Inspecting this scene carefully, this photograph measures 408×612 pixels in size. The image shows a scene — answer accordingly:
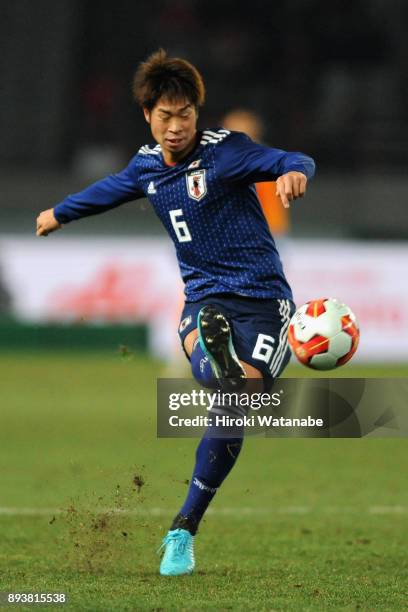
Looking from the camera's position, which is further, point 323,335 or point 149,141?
point 149,141

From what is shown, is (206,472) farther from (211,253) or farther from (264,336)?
(211,253)

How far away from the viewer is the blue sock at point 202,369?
485 cm

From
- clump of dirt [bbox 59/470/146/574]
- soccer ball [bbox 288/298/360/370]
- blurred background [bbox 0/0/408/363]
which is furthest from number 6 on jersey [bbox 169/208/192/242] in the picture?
blurred background [bbox 0/0/408/363]

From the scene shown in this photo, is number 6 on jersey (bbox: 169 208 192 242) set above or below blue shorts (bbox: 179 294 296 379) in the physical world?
above

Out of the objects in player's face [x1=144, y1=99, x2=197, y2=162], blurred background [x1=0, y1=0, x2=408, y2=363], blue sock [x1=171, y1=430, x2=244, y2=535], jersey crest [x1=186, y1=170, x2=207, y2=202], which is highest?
blurred background [x1=0, y1=0, x2=408, y2=363]

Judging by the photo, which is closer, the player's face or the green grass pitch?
the green grass pitch

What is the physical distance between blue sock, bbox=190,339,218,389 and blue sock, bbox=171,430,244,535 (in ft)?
0.72

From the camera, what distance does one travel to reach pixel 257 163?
4.78 meters

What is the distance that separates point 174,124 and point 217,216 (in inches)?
15.9

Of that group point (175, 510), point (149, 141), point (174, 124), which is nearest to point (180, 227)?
point (174, 124)

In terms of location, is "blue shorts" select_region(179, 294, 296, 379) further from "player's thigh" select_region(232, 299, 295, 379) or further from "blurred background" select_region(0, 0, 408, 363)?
"blurred background" select_region(0, 0, 408, 363)

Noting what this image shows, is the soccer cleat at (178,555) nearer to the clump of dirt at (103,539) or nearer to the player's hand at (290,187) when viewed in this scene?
the clump of dirt at (103,539)

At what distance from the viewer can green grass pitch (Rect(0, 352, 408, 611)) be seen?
14.8ft

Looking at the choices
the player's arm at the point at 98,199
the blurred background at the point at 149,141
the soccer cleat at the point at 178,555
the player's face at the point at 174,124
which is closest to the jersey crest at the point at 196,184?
the player's face at the point at 174,124
